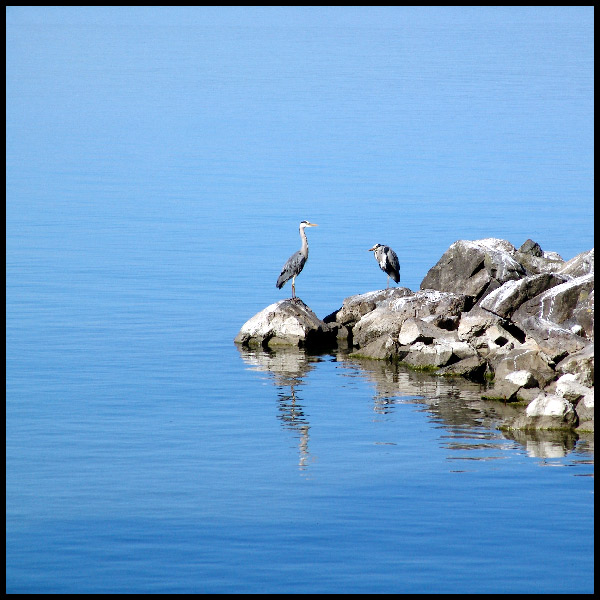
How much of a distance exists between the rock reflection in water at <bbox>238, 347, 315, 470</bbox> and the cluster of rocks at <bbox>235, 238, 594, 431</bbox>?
2.59ft

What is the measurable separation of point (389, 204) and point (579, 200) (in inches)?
374

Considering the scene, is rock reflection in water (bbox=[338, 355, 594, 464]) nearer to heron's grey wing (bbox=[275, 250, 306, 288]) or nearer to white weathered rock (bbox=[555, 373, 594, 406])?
white weathered rock (bbox=[555, 373, 594, 406])

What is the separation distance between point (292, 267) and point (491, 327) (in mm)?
8281

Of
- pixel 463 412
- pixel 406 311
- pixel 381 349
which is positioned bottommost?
pixel 463 412

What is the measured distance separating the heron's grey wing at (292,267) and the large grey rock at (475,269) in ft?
12.2

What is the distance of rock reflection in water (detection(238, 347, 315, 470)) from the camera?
1086 inches

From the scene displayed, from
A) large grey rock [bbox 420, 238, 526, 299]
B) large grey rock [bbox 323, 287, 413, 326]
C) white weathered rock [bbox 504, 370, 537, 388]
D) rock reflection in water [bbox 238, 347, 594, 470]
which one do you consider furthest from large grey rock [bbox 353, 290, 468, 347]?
white weathered rock [bbox 504, 370, 537, 388]

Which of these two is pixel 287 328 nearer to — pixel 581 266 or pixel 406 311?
pixel 406 311

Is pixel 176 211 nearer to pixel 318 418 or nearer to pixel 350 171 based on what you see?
pixel 350 171

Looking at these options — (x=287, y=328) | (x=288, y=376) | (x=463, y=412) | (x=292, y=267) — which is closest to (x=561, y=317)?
(x=463, y=412)

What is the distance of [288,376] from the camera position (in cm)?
3269

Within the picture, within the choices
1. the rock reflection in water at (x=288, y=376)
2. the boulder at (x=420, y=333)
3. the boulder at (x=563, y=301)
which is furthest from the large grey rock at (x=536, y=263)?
the rock reflection in water at (x=288, y=376)

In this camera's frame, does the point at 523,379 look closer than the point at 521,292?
Yes

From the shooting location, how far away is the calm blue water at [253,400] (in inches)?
806
